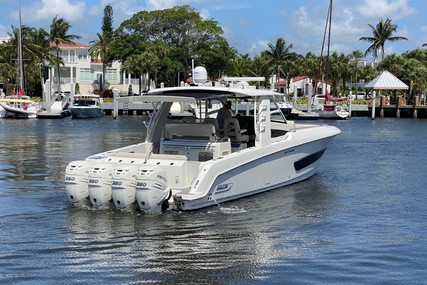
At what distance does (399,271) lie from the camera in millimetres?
10055

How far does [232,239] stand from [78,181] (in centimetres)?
354

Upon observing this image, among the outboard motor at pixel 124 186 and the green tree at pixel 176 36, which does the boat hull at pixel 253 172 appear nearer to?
the outboard motor at pixel 124 186

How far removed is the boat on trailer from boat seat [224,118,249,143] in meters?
0.02

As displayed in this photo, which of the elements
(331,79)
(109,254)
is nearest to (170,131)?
(109,254)

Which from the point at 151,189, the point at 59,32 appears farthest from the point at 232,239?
the point at 59,32

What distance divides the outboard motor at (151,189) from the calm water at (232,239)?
21 cm

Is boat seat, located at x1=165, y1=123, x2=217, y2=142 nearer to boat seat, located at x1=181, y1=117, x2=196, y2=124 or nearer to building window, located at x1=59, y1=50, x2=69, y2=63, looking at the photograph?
boat seat, located at x1=181, y1=117, x2=196, y2=124

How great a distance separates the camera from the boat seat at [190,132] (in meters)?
15.2

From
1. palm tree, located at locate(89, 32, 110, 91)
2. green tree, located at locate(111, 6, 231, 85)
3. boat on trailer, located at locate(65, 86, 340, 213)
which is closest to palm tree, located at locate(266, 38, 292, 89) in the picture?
green tree, located at locate(111, 6, 231, 85)

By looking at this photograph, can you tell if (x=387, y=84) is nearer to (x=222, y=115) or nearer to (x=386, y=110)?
(x=386, y=110)

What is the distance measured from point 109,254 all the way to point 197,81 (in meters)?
6.70

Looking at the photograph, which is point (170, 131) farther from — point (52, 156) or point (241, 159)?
point (52, 156)

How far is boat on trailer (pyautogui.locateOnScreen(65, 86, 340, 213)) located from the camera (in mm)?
12953

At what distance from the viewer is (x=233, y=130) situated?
16.0 meters
